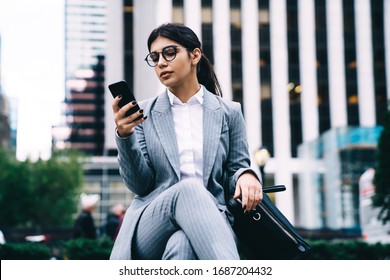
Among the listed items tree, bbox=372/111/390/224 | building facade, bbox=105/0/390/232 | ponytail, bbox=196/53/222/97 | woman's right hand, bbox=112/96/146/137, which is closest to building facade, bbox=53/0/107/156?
building facade, bbox=105/0/390/232

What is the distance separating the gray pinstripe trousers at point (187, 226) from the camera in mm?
2012

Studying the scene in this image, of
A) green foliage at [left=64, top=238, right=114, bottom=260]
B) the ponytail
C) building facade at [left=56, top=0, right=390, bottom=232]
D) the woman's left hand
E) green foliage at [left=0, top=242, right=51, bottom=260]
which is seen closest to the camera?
the woman's left hand

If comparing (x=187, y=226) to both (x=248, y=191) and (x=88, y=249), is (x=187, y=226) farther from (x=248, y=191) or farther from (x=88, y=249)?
(x=88, y=249)

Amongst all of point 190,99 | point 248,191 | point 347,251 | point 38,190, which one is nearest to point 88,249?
point 347,251

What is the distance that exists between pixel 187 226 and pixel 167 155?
13.6 inches

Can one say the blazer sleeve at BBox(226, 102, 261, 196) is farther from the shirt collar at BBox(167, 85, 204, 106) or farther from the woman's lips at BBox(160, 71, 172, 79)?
the woman's lips at BBox(160, 71, 172, 79)

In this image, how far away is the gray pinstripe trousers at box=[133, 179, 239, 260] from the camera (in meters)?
2.01

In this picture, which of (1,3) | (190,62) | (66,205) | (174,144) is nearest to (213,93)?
(190,62)

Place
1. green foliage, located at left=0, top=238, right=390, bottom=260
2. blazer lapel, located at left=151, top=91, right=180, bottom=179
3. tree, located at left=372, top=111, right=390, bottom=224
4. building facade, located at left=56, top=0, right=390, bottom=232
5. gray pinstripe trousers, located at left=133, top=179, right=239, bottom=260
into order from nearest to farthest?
gray pinstripe trousers, located at left=133, top=179, right=239, bottom=260 → blazer lapel, located at left=151, top=91, right=180, bottom=179 → green foliage, located at left=0, top=238, right=390, bottom=260 → tree, located at left=372, top=111, right=390, bottom=224 → building facade, located at left=56, top=0, right=390, bottom=232

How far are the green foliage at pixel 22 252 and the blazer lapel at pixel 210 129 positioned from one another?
440cm

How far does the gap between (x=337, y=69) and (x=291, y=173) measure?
6.09 meters

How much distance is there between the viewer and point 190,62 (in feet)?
8.04

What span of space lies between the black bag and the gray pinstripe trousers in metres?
0.17
